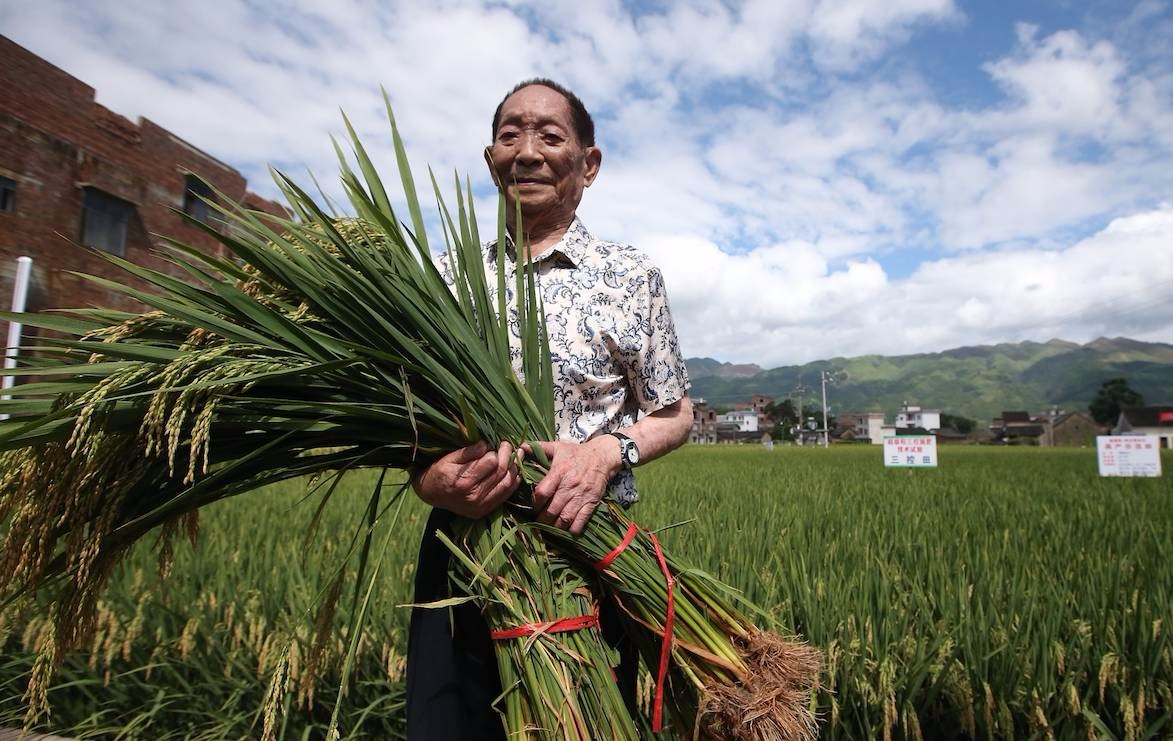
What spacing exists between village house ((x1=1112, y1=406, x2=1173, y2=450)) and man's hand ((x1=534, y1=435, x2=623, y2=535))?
227ft

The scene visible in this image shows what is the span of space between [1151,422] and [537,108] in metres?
73.6

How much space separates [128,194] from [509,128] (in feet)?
48.2

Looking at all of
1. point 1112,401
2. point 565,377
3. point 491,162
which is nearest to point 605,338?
point 565,377

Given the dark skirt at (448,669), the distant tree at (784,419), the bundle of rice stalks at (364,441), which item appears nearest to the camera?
the bundle of rice stalks at (364,441)

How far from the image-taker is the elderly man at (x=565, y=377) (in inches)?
44.7

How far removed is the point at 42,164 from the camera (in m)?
10.9

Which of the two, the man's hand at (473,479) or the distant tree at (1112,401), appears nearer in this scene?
the man's hand at (473,479)

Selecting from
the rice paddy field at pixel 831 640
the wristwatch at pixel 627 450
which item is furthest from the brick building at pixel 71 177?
the wristwatch at pixel 627 450

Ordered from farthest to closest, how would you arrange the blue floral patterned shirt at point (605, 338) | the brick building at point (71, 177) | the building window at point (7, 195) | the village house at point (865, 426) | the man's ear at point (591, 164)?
the village house at point (865, 426)
the brick building at point (71, 177)
the building window at point (7, 195)
the man's ear at point (591, 164)
the blue floral patterned shirt at point (605, 338)

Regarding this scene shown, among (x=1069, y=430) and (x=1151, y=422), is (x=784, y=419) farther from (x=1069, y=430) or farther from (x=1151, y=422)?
(x=1151, y=422)

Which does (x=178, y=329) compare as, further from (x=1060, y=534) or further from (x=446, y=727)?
(x=1060, y=534)

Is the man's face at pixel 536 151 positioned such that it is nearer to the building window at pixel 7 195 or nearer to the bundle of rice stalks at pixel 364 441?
the bundle of rice stalks at pixel 364 441

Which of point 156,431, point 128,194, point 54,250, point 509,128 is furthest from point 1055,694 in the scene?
point 128,194

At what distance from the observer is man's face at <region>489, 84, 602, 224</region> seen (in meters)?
1.34
